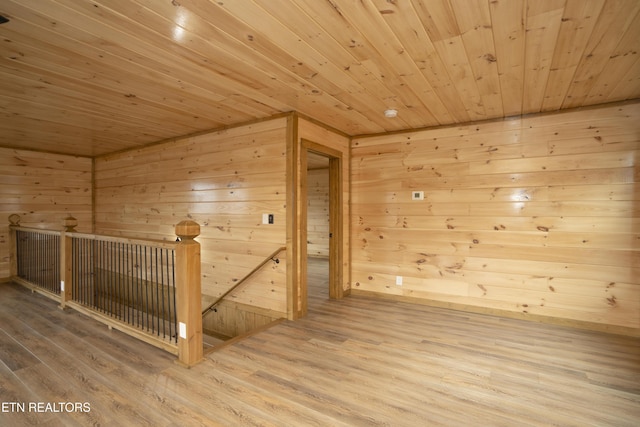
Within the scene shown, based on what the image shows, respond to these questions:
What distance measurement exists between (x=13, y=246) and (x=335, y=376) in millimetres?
5750

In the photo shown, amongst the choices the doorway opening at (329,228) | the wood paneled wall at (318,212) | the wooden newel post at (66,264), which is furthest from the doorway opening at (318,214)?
the wooden newel post at (66,264)

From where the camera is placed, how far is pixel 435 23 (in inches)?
75.3

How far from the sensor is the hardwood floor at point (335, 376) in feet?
6.36

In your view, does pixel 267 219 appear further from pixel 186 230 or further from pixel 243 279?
pixel 186 230

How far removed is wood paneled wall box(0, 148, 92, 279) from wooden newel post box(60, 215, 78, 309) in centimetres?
248

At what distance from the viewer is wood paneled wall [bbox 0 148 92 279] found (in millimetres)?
5199

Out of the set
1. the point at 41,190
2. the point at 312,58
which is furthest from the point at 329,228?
the point at 41,190

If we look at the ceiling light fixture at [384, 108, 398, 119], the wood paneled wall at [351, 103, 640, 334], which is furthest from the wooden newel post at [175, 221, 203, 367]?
the wood paneled wall at [351, 103, 640, 334]

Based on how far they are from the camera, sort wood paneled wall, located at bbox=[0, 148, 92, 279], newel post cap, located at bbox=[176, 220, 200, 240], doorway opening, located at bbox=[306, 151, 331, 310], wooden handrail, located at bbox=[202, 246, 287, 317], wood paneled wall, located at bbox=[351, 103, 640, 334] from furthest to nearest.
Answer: doorway opening, located at bbox=[306, 151, 331, 310] → wood paneled wall, located at bbox=[0, 148, 92, 279] → wooden handrail, located at bbox=[202, 246, 287, 317] → wood paneled wall, located at bbox=[351, 103, 640, 334] → newel post cap, located at bbox=[176, 220, 200, 240]

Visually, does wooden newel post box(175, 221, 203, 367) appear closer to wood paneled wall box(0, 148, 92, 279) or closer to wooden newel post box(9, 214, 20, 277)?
wooden newel post box(9, 214, 20, 277)

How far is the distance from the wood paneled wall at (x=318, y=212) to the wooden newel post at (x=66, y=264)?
5.68 m

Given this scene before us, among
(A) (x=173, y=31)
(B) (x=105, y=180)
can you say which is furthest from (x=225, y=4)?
(B) (x=105, y=180)

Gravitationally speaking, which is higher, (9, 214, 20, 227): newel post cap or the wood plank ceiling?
the wood plank ceiling

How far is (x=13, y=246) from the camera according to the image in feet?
16.8
